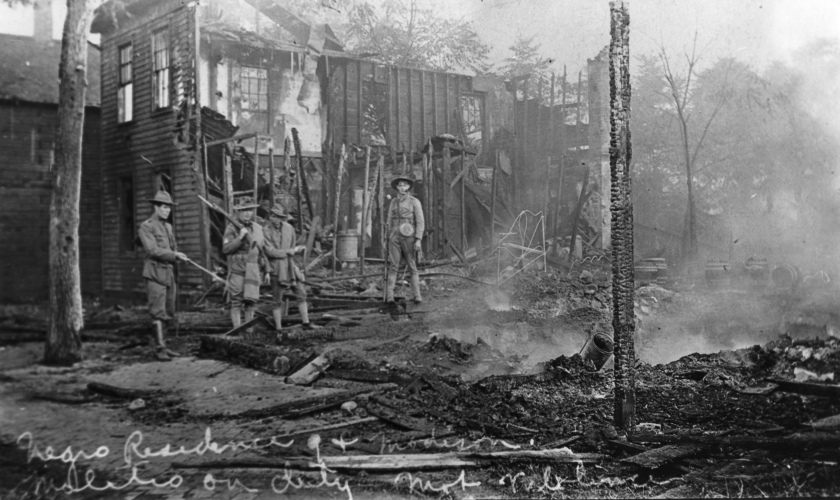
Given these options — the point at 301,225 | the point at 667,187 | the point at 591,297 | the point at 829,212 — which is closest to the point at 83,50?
the point at 301,225

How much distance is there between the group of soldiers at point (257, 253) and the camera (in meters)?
3.98

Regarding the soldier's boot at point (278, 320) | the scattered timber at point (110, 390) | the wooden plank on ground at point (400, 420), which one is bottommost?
the wooden plank on ground at point (400, 420)

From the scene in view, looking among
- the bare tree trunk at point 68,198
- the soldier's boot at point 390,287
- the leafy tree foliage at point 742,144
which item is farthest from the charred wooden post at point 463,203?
the bare tree trunk at point 68,198

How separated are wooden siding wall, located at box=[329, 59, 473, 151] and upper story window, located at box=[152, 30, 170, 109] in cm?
136

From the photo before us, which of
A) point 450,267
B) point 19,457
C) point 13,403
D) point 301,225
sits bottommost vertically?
point 19,457

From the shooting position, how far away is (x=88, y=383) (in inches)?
147

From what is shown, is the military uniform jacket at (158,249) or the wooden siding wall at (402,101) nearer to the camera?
the military uniform jacket at (158,249)

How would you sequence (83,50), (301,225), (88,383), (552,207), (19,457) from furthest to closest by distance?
(552,207) → (301,225) → (83,50) → (88,383) → (19,457)

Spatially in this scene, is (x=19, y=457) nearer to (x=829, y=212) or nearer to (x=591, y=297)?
(x=591, y=297)

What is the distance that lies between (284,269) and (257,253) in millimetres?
256

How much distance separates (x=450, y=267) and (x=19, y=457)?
347 centimetres

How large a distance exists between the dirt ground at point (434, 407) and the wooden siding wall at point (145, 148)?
428 mm

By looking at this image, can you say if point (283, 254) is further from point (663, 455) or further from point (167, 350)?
point (663, 455)

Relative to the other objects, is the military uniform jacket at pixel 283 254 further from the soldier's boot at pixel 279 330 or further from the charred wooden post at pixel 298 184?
the soldier's boot at pixel 279 330
